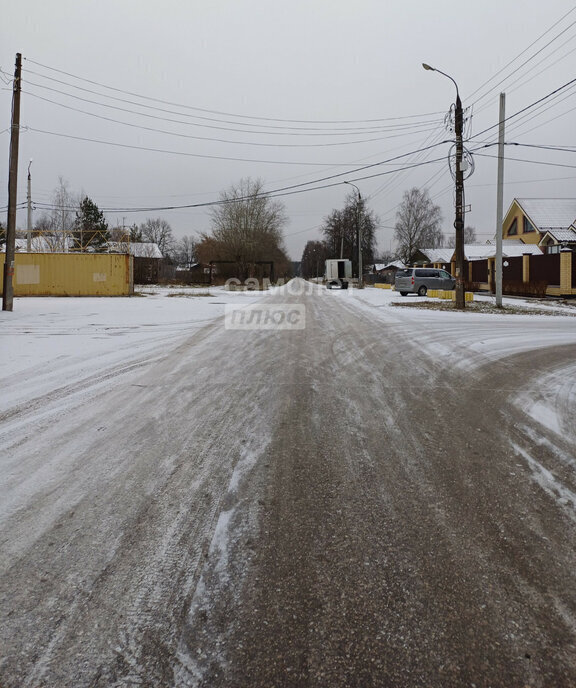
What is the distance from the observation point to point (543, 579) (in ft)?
7.75

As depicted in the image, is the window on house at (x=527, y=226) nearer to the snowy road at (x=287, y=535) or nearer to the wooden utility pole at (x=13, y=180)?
the wooden utility pole at (x=13, y=180)

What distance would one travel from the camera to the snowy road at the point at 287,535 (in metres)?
1.90

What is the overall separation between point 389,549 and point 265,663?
98cm

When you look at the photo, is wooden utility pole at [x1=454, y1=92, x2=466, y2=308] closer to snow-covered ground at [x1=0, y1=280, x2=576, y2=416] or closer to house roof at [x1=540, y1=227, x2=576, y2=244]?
snow-covered ground at [x1=0, y1=280, x2=576, y2=416]

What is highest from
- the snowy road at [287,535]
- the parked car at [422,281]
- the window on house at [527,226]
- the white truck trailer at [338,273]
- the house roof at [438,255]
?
the window on house at [527,226]

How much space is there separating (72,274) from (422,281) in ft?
65.8

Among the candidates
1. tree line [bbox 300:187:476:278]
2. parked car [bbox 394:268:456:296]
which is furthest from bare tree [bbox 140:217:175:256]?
parked car [bbox 394:268:456:296]

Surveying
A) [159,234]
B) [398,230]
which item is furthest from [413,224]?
[159,234]

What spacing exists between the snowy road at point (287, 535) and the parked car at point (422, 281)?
22.4m

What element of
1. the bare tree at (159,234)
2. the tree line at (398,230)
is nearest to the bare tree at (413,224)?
the tree line at (398,230)

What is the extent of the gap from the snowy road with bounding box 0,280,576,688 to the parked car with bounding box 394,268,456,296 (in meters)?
22.4

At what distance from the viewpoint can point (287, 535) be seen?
275 cm

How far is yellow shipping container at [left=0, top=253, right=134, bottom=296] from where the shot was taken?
28.4 metres

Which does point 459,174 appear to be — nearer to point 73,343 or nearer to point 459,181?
point 459,181
